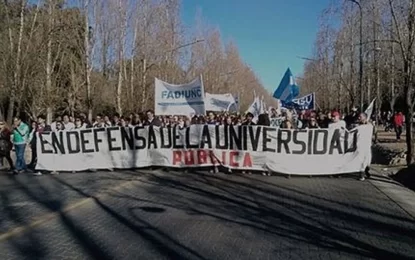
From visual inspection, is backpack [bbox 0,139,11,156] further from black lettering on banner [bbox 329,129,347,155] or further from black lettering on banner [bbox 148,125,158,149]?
black lettering on banner [bbox 329,129,347,155]

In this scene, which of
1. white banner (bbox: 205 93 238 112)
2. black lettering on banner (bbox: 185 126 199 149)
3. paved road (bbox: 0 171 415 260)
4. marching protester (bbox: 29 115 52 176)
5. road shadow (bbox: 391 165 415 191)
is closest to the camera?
paved road (bbox: 0 171 415 260)

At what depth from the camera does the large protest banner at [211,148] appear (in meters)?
14.8

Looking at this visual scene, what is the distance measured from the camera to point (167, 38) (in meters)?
42.6

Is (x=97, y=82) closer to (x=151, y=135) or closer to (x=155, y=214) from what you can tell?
(x=151, y=135)

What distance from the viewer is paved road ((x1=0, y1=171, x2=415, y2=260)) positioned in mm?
6898

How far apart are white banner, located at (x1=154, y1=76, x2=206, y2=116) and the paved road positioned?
14.6ft

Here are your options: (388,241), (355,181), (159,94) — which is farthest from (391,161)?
(388,241)

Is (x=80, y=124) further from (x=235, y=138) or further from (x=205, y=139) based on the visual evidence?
A: (x=235, y=138)

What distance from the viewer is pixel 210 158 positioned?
1583 cm

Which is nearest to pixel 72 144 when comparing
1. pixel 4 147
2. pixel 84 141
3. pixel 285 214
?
pixel 84 141

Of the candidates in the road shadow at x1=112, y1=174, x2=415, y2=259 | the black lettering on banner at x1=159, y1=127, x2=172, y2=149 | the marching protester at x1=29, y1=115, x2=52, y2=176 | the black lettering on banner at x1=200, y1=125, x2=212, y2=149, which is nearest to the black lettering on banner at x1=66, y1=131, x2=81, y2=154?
the marching protester at x1=29, y1=115, x2=52, y2=176

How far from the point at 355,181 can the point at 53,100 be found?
24.3 metres

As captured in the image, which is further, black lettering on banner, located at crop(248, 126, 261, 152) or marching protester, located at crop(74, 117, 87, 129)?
marching protester, located at crop(74, 117, 87, 129)

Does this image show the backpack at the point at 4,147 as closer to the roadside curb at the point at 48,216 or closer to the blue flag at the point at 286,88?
the roadside curb at the point at 48,216
